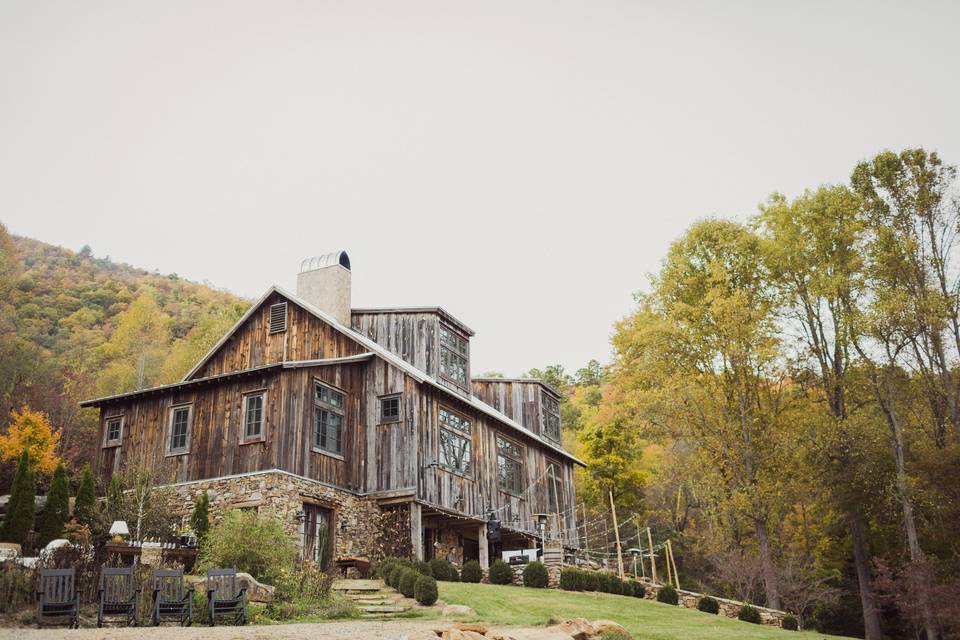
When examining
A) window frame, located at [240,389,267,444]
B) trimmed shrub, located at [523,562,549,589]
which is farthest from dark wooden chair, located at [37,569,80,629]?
trimmed shrub, located at [523,562,549,589]

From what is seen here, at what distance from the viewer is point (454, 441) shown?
2273 cm

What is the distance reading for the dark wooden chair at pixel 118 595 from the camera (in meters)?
11.4

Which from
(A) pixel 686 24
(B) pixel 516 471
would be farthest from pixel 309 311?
(A) pixel 686 24

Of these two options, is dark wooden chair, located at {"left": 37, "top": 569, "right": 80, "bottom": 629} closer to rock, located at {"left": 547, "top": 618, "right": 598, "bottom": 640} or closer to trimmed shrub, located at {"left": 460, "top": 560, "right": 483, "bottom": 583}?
rock, located at {"left": 547, "top": 618, "right": 598, "bottom": 640}

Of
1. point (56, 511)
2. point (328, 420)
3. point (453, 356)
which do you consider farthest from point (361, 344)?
point (56, 511)

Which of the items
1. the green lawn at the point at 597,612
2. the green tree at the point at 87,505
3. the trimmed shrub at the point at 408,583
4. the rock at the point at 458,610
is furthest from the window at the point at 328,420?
the rock at the point at 458,610

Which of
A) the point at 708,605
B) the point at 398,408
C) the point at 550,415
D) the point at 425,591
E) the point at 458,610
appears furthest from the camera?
the point at 550,415

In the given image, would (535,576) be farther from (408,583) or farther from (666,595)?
(408,583)

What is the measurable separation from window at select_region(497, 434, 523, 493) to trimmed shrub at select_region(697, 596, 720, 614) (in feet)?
22.7

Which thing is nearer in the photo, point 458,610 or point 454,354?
point 458,610

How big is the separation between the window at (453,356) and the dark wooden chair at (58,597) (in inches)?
517

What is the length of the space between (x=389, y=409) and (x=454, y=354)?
398 cm

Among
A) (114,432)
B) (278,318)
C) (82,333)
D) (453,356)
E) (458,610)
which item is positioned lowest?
(458,610)

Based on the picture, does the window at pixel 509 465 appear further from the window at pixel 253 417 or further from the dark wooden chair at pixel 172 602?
the dark wooden chair at pixel 172 602
